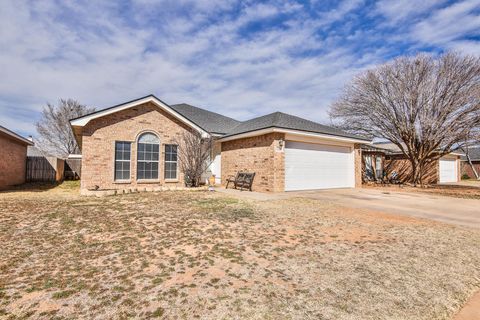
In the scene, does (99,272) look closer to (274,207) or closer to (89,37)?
(274,207)

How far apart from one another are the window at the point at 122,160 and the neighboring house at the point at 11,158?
5.66m

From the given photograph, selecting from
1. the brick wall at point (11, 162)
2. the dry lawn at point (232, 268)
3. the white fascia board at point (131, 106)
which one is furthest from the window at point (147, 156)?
the brick wall at point (11, 162)

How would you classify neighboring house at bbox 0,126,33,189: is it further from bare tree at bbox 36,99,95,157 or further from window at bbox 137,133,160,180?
bare tree at bbox 36,99,95,157

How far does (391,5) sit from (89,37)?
1271 centimetres

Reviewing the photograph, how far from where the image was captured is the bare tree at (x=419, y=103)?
629 inches

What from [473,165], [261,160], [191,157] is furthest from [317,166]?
[473,165]

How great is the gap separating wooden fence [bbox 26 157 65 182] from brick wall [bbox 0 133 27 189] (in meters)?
0.62

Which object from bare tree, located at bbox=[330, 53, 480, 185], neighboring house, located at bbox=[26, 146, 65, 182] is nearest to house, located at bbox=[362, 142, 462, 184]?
bare tree, located at bbox=[330, 53, 480, 185]

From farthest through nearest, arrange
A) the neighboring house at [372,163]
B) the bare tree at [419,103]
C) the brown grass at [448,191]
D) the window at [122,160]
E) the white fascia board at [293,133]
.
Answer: the neighboring house at [372,163]
the bare tree at [419,103]
the brown grass at [448,191]
the window at [122,160]
the white fascia board at [293,133]

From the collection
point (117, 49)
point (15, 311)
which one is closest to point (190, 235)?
point (15, 311)

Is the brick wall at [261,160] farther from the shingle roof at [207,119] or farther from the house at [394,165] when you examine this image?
the house at [394,165]

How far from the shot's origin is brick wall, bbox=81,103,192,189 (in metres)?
11.7

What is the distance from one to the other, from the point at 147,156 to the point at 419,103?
1839cm

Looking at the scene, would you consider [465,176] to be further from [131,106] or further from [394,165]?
[131,106]
